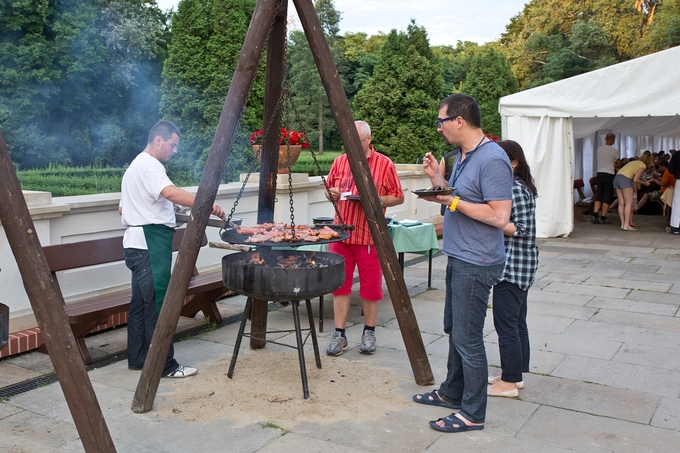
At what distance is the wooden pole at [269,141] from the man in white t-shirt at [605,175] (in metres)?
10.5

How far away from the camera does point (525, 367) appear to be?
4.68 meters

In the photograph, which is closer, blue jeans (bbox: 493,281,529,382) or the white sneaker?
blue jeans (bbox: 493,281,529,382)

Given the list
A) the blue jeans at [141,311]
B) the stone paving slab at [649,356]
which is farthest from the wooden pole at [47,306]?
the stone paving slab at [649,356]

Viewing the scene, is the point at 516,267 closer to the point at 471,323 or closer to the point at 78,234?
the point at 471,323

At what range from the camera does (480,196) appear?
3.79m

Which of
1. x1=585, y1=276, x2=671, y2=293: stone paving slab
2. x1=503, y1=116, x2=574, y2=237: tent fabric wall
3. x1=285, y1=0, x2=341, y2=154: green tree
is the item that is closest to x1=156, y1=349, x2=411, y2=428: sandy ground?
x1=585, y1=276, x2=671, y2=293: stone paving slab

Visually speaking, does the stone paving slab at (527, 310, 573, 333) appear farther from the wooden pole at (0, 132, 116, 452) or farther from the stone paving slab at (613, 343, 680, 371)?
the wooden pole at (0, 132, 116, 452)

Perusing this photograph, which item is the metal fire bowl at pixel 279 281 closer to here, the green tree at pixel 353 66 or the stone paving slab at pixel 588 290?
the stone paving slab at pixel 588 290

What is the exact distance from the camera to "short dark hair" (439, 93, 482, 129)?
385 cm

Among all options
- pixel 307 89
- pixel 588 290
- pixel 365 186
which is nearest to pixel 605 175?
pixel 588 290

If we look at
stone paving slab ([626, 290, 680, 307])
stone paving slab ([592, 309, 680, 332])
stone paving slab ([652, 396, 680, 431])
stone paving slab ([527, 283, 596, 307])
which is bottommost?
stone paving slab ([626, 290, 680, 307])

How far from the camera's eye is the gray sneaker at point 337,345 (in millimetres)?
5434

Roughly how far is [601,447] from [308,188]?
5418mm

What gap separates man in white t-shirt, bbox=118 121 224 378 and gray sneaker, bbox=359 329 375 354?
1.38 meters
